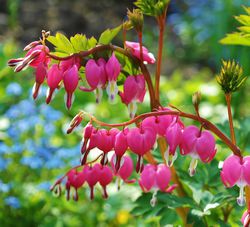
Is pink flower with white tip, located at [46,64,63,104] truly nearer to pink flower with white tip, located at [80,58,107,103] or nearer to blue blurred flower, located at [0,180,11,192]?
pink flower with white tip, located at [80,58,107,103]

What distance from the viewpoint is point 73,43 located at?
166cm

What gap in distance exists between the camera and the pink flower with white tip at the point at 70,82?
1.56 meters

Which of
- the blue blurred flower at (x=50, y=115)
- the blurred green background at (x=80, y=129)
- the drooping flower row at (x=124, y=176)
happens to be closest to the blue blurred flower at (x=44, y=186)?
the blurred green background at (x=80, y=129)

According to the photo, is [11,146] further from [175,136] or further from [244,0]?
[244,0]

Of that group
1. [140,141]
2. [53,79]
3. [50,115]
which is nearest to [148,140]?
[140,141]

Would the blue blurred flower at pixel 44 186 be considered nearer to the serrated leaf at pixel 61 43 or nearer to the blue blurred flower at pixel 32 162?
the blue blurred flower at pixel 32 162

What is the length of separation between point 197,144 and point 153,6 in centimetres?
37

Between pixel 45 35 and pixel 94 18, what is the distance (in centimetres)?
524

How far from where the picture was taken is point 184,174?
2.07m

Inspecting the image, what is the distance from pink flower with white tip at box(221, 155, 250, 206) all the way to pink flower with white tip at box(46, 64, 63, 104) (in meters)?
0.45

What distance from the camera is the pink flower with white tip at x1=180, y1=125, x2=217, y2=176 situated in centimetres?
154

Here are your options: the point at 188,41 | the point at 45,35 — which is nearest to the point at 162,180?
the point at 45,35

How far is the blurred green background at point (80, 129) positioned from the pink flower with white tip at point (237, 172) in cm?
31

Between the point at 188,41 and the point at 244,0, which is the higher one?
the point at 244,0
